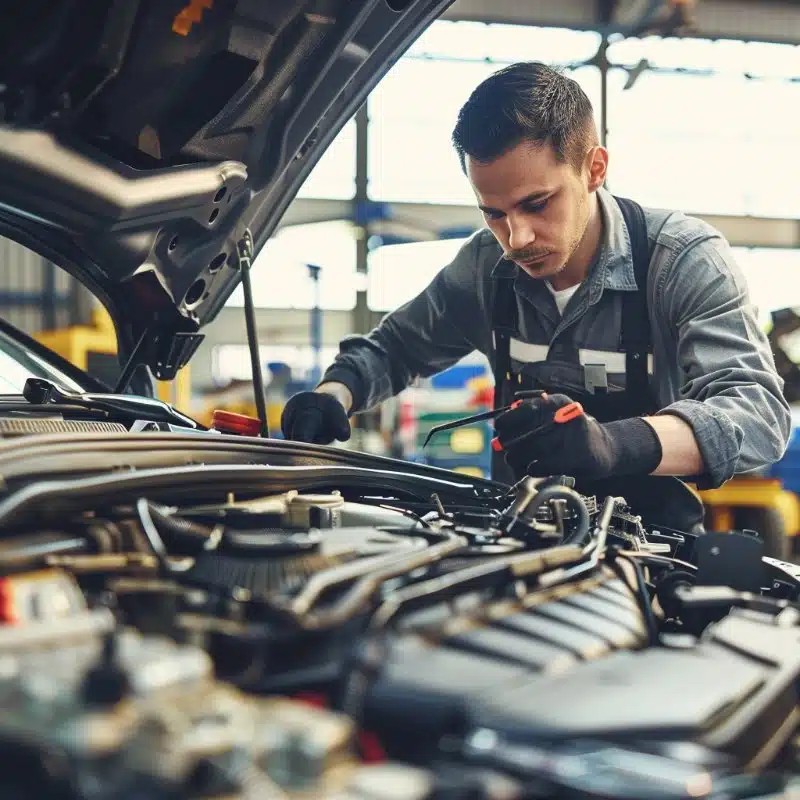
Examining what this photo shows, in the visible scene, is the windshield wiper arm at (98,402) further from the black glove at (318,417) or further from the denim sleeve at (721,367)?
the denim sleeve at (721,367)

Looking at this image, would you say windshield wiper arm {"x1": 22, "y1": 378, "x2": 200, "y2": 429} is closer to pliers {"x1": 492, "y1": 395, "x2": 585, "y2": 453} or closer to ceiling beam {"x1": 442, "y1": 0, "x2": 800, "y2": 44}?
pliers {"x1": 492, "y1": 395, "x2": 585, "y2": 453}

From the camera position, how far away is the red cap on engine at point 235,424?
1.50 metres

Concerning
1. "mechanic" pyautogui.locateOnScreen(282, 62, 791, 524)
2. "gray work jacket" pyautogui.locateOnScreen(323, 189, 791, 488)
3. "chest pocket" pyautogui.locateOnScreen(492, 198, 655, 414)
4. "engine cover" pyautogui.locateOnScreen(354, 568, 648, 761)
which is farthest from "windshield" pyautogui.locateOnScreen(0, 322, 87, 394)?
"engine cover" pyautogui.locateOnScreen(354, 568, 648, 761)

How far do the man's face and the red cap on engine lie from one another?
602 mm

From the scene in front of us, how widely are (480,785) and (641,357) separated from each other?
52.7 inches

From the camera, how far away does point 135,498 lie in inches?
38.4

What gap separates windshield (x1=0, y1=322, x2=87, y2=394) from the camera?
1495 mm

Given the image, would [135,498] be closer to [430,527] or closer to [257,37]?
[430,527]

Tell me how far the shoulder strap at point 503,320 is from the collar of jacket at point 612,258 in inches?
7.7


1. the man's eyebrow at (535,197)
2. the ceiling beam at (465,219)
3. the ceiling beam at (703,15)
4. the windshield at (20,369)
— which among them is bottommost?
the windshield at (20,369)

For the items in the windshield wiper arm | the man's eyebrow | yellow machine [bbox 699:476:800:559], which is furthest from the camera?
yellow machine [bbox 699:476:800:559]

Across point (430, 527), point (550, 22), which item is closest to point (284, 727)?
point (430, 527)

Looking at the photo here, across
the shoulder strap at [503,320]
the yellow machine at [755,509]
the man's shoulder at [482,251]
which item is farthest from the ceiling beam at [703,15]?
the shoulder strap at [503,320]

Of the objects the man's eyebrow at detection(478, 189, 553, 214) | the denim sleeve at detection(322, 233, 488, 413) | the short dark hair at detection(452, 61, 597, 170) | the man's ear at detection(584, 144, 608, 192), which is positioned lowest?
the denim sleeve at detection(322, 233, 488, 413)
